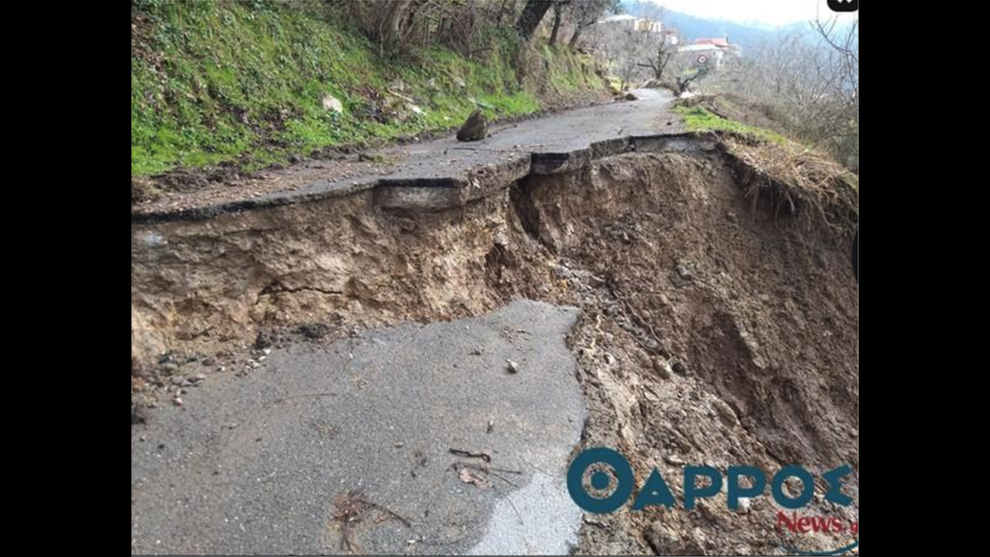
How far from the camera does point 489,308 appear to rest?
24.4 ft

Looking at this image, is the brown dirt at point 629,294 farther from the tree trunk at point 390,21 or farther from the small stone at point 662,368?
the tree trunk at point 390,21

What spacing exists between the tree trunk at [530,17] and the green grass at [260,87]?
558 cm

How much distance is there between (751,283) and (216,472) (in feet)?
28.8

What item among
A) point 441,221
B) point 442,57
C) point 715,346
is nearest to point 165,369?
point 441,221

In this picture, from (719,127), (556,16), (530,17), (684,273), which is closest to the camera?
(684,273)

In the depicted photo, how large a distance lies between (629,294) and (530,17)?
41.2 feet

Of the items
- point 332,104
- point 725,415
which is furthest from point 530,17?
point 725,415

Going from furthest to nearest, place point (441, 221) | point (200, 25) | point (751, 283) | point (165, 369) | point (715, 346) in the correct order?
point (751, 283)
point (715, 346)
point (200, 25)
point (441, 221)
point (165, 369)

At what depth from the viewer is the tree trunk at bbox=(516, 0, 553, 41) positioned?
18266 mm

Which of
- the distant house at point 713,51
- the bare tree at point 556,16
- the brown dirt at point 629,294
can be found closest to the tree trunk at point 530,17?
the bare tree at point 556,16

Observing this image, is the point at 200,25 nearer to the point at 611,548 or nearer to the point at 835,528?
the point at 611,548

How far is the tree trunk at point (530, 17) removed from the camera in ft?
59.9

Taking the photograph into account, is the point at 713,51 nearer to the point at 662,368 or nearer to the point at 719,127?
the point at 719,127

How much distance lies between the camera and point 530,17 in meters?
18.4
